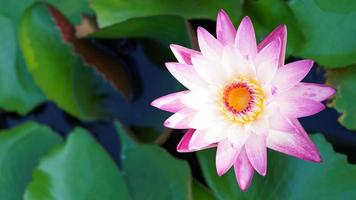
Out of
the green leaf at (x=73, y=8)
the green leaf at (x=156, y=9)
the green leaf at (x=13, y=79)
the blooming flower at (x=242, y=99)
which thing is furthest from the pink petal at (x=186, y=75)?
the green leaf at (x=13, y=79)

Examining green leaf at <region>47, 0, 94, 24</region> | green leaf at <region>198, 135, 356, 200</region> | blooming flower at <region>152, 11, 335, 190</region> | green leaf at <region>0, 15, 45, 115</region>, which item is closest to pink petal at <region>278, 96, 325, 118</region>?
blooming flower at <region>152, 11, 335, 190</region>

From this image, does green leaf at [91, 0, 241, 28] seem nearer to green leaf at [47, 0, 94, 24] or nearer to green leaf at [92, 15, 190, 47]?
green leaf at [92, 15, 190, 47]

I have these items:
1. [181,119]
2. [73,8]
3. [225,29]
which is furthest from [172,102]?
[73,8]

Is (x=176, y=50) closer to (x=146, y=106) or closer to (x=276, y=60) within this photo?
(x=276, y=60)

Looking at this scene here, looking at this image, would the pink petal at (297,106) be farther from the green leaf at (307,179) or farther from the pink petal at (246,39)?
the green leaf at (307,179)

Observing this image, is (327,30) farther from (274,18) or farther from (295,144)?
(295,144)

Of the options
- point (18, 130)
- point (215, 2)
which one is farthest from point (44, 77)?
point (215, 2)
